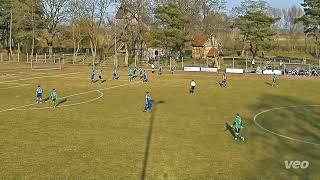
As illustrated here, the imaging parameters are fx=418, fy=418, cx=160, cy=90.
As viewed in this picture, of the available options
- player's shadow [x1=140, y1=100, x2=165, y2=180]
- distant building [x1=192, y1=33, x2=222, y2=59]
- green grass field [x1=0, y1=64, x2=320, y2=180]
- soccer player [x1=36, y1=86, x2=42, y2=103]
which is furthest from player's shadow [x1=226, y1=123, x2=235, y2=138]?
distant building [x1=192, y1=33, x2=222, y2=59]

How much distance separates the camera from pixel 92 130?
2489cm

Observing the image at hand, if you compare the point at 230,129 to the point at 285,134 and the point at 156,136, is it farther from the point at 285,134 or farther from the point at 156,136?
the point at 156,136

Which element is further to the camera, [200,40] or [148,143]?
[200,40]

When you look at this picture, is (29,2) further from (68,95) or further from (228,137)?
(228,137)

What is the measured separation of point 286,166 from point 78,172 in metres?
8.83

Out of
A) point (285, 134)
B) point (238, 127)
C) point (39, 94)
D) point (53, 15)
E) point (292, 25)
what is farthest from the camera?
point (292, 25)

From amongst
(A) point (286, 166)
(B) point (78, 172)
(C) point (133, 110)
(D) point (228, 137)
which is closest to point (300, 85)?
(C) point (133, 110)

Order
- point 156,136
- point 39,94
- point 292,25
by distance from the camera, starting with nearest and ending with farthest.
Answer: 1. point 156,136
2. point 39,94
3. point 292,25

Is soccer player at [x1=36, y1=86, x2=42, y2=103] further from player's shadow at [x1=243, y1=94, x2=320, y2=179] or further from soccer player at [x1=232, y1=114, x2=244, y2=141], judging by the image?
soccer player at [x1=232, y1=114, x2=244, y2=141]

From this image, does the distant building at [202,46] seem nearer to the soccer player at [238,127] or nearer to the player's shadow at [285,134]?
the player's shadow at [285,134]

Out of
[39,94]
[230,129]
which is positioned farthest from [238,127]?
[39,94]

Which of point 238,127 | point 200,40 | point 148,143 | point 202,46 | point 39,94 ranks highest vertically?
point 200,40

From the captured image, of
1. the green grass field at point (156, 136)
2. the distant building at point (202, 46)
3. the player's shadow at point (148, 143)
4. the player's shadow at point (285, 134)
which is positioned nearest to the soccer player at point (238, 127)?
the green grass field at point (156, 136)

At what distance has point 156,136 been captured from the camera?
2342cm
